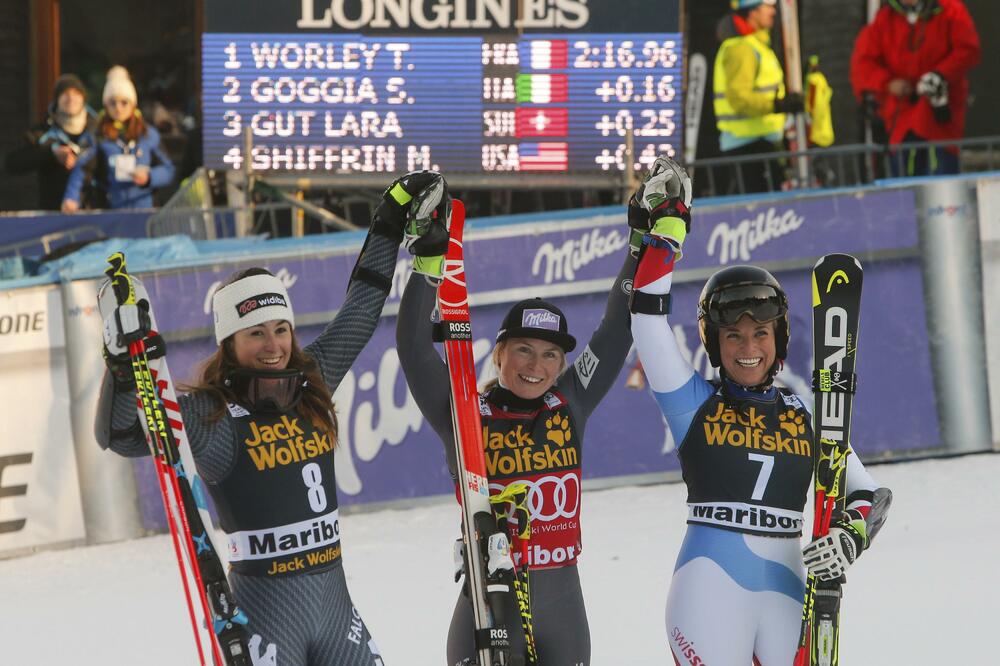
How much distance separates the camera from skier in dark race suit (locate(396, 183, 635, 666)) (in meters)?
4.92

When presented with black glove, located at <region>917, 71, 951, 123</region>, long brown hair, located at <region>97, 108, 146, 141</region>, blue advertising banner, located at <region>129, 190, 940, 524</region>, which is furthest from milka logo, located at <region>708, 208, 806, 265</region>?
long brown hair, located at <region>97, 108, 146, 141</region>

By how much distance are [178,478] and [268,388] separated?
430 mm

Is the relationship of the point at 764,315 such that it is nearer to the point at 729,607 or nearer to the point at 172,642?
the point at 729,607

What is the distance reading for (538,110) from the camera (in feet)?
35.3

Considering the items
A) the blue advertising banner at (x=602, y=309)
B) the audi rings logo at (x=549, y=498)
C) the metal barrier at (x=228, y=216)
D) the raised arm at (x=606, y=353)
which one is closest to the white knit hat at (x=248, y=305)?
the audi rings logo at (x=549, y=498)

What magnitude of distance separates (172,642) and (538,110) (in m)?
5.00

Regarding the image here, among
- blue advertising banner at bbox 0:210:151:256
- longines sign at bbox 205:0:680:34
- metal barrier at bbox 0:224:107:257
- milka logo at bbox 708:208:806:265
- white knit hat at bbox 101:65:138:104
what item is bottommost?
milka logo at bbox 708:208:806:265

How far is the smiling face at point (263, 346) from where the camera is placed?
4.66m

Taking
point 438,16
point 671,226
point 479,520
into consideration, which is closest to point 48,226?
point 438,16

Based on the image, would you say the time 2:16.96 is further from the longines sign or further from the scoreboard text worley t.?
the longines sign

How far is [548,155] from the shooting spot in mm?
10742

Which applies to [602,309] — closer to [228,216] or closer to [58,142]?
[228,216]

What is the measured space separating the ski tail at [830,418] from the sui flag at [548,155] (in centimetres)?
592

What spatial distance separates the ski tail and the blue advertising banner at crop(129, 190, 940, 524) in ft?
13.9
